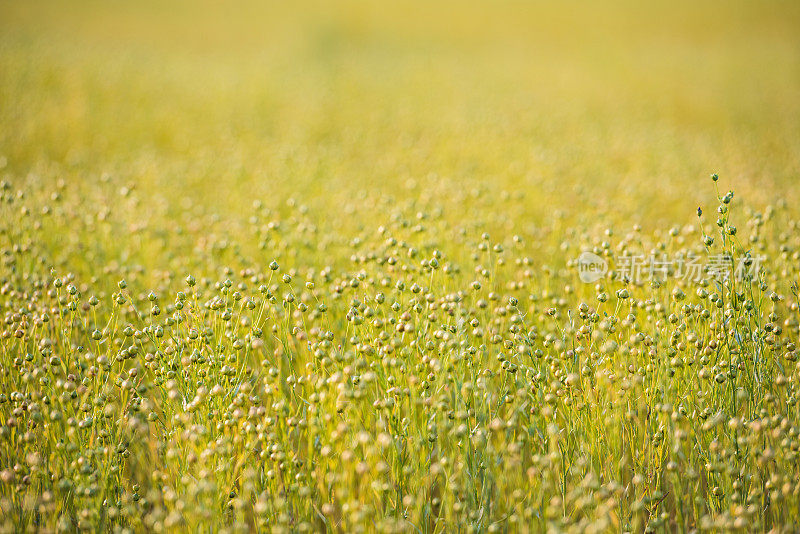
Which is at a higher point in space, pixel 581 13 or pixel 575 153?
pixel 581 13

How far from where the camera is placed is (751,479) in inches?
99.7

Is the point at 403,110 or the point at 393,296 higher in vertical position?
the point at 403,110

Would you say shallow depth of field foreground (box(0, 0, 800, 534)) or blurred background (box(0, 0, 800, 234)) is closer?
shallow depth of field foreground (box(0, 0, 800, 534))

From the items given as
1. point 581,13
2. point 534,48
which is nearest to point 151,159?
point 534,48

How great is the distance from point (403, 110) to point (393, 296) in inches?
355

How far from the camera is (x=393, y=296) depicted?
11.1 ft

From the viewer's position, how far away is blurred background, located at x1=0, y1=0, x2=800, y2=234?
690 cm

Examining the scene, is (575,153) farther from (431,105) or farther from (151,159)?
(151,159)

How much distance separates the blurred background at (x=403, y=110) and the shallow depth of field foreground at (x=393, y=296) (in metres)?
0.10

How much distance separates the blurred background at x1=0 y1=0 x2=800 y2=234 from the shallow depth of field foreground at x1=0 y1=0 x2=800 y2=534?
3.9 inches

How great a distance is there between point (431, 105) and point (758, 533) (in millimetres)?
11156

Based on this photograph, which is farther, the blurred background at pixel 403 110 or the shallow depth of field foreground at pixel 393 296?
the blurred background at pixel 403 110

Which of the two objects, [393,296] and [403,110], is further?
[403,110]

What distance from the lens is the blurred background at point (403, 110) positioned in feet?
22.6
